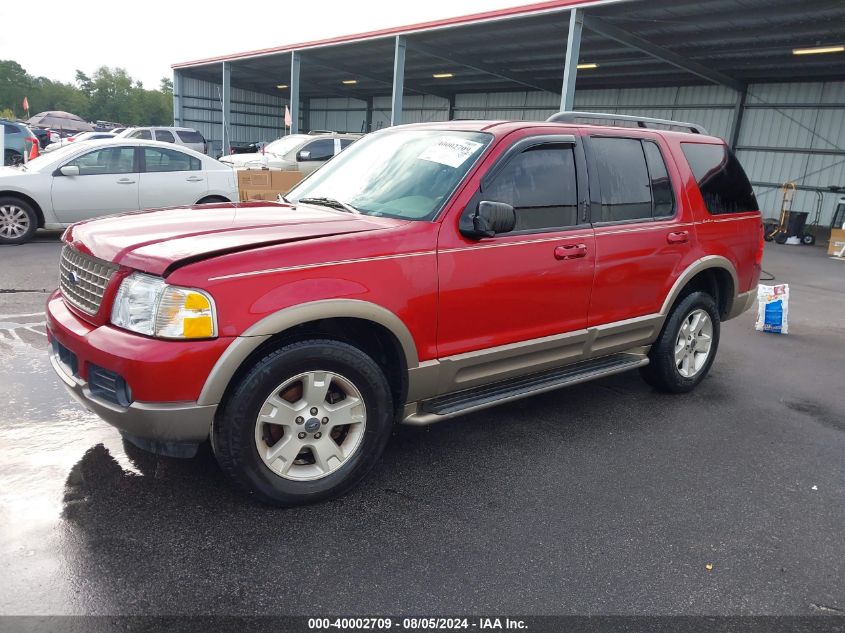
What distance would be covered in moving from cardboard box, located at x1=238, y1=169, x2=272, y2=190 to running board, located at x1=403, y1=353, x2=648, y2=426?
700 cm

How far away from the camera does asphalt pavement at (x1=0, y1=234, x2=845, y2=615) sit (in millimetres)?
2492

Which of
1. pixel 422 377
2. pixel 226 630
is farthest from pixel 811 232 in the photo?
pixel 226 630

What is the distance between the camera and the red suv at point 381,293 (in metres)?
2.69

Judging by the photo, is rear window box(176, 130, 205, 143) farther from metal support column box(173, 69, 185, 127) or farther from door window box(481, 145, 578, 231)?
door window box(481, 145, 578, 231)

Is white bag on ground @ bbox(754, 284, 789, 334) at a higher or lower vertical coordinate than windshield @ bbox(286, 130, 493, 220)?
lower

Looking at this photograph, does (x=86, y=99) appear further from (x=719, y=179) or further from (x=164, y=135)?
(x=719, y=179)

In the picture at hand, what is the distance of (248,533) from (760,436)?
3.35 meters

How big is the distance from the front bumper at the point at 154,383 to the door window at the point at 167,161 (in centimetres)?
782

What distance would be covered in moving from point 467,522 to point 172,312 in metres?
1.65

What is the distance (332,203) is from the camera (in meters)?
3.78

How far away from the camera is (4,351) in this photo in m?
4.95

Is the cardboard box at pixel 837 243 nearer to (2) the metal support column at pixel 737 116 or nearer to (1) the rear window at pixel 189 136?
(2) the metal support column at pixel 737 116

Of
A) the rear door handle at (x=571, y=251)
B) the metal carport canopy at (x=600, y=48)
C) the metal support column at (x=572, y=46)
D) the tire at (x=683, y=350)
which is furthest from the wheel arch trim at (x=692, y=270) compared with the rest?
the metal carport canopy at (x=600, y=48)

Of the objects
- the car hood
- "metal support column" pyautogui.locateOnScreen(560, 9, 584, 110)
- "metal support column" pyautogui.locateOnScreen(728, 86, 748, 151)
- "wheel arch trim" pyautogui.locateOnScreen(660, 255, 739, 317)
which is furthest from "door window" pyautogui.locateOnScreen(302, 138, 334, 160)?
"metal support column" pyautogui.locateOnScreen(728, 86, 748, 151)
